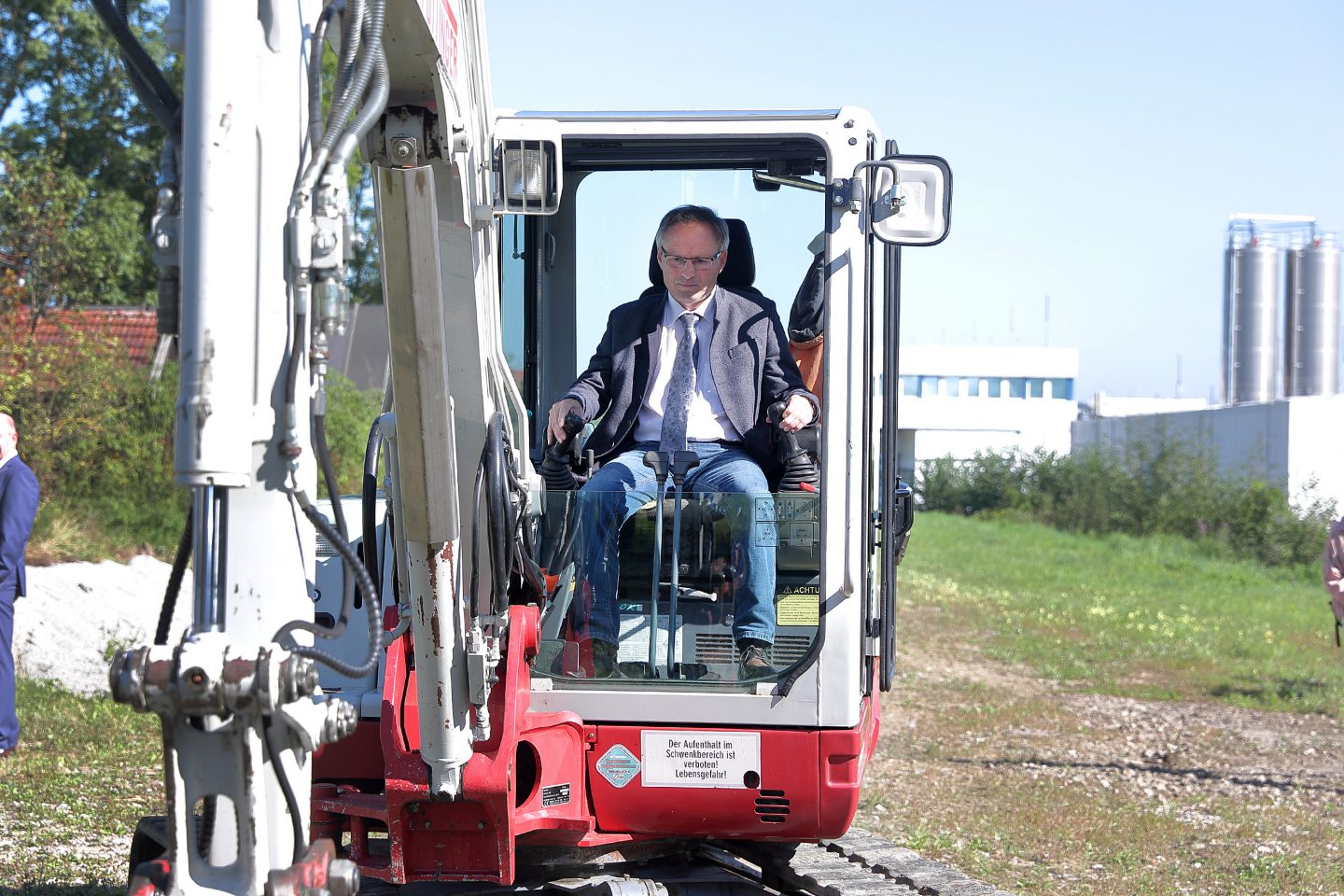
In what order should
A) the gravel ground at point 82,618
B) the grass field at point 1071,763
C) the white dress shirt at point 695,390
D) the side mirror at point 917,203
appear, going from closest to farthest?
the side mirror at point 917,203 → the white dress shirt at point 695,390 → the grass field at point 1071,763 → the gravel ground at point 82,618

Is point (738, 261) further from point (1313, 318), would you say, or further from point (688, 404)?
point (1313, 318)

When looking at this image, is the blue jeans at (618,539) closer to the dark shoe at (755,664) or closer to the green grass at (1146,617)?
the dark shoe at (755,664)

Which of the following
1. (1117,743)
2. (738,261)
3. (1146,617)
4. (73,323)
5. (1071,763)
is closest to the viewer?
(738,261)

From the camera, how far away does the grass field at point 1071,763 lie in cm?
640

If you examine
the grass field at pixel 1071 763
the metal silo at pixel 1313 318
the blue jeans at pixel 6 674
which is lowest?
the grass field at pixel 1071 763

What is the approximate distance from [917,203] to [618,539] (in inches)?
53.4

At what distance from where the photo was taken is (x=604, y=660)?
4387 mm

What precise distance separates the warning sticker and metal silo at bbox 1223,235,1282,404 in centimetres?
5345

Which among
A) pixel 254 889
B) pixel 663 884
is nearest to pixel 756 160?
pixel 663 884

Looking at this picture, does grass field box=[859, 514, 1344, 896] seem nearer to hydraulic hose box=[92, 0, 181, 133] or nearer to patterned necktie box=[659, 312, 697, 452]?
patterned necktie box=[659, 312, 697, 452]

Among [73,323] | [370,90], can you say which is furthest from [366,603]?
[73,323]

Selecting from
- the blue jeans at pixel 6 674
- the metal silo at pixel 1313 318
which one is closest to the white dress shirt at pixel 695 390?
the blue jeans at pixel 6 674

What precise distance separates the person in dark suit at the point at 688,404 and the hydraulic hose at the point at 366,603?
6.39ft

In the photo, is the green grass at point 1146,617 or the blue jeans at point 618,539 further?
the green grass at point 1146,617
